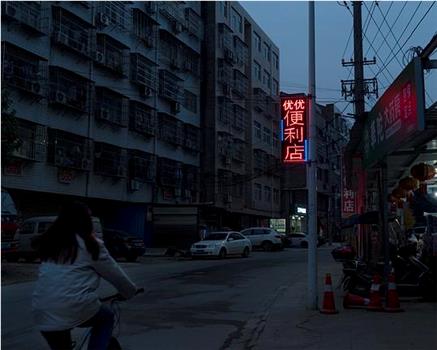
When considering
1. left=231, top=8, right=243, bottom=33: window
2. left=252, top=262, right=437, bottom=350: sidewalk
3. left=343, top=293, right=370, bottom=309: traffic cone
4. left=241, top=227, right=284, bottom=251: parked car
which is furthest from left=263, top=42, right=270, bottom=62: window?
left=343, top=293, right=370, bottom=309: traffic cone

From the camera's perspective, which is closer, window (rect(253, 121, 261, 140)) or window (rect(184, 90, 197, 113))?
window (rect(184, 90, 197, 113))

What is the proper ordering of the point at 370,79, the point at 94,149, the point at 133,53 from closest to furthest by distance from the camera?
the point at 370,79 < the point at 94,149 < the point at 133,53

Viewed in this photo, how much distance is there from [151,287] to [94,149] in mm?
20605

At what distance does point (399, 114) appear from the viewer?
993 centimetres

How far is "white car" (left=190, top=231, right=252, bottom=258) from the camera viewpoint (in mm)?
30328

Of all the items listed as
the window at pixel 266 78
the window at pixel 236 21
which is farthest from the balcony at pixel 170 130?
the window at pixel 266 78

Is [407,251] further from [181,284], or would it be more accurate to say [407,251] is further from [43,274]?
[43,274]

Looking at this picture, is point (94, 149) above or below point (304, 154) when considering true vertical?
above

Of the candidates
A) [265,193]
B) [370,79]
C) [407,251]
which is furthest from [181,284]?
[265,193]

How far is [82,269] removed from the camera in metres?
4.27

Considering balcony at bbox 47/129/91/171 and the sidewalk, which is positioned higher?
balcony at bbox 47/129/91/171

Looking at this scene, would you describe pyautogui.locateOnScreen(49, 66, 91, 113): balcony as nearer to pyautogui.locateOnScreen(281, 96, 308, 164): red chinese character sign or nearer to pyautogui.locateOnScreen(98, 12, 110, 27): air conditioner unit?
pyautogui.locateOnScreen(98, 12, 110, 27): air conditioner unit

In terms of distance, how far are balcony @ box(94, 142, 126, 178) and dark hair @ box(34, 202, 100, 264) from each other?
3141cm

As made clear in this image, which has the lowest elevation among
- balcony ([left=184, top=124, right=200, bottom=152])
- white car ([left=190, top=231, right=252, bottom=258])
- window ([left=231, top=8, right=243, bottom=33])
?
white car ([left=190, top=231, right=252, bottom=258])
